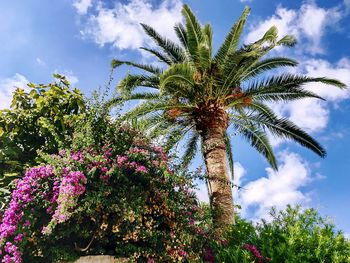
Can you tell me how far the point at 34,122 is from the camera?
944cm

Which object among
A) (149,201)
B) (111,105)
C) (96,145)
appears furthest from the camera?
(111,105)

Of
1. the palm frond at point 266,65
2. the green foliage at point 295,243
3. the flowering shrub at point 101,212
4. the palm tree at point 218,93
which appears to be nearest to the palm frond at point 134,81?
the palm tree at point 218,93

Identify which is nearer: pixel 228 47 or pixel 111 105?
pixel 111 105

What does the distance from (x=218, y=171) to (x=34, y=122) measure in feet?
16.6

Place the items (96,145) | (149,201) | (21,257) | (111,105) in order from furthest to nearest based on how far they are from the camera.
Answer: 1. (111,105)
2. (96,145)
3. (149,201)
4. (21,257)

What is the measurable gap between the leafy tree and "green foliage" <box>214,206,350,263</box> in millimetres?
4508

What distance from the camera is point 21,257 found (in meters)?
6.98

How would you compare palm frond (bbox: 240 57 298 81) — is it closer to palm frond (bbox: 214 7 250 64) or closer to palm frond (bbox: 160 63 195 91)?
palm frond (bbox: 214 7 250 64)

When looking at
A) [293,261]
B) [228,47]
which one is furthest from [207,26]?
[293,261]

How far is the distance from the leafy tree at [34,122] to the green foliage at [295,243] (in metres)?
4.51

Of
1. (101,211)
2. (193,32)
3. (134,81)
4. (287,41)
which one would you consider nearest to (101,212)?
(101,211)

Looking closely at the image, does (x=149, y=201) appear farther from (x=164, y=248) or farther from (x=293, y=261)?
(x=293, y=261)

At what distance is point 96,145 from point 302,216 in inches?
170

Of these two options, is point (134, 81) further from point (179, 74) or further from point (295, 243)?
point (295, 243)
